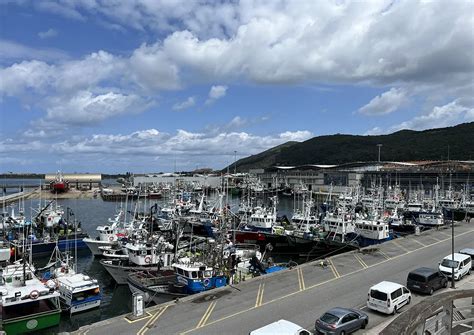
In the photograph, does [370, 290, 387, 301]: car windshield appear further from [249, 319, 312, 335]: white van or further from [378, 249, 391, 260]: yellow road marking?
[378, 249, 391, 260]: yellow road marking

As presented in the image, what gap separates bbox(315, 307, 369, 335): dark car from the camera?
1728 cm

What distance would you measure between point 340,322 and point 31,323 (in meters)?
18.1

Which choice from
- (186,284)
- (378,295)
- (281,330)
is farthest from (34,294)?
(378,295)

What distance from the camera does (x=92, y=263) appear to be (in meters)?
44.4

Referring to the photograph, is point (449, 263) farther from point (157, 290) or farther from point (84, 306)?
point (84, 306)

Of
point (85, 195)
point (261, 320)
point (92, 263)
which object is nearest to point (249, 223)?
point (92, 263)

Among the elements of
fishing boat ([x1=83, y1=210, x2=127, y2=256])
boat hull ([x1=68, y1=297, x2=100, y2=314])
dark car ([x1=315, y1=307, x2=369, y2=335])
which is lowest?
boat hull ([x1=68, y1=297, x2=100, y2=314])

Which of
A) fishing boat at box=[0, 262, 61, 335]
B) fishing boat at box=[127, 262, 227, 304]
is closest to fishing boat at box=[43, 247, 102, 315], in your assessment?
fishing boat at box=[0, 262, 61, 335]

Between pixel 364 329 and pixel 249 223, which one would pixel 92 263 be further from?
pixel 364 329

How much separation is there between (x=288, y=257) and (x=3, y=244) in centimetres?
3199

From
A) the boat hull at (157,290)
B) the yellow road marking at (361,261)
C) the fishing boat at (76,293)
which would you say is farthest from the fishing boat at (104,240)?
the yellow road marking at (361,261)

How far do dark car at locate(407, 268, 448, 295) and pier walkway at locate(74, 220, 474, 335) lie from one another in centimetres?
54

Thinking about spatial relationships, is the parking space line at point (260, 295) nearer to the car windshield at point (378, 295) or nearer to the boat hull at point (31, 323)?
the car windshield at point (378, 295)

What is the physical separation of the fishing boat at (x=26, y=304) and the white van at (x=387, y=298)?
1885 cm
